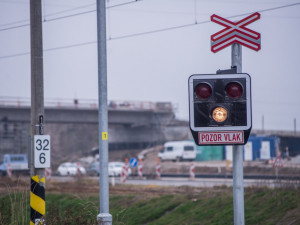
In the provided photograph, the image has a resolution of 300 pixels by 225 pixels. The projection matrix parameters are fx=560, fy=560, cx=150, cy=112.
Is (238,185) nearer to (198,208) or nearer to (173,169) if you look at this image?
(198,208)

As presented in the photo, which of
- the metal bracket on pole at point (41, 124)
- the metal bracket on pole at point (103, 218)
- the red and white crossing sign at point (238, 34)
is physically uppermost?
the red and white crossing sign at point (238, 34)

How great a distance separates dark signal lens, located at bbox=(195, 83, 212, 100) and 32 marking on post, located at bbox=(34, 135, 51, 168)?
221 inches

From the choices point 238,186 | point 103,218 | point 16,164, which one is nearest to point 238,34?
point 238,186

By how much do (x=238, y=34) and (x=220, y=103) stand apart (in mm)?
901

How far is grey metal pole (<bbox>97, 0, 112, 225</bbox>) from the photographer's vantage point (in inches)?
355

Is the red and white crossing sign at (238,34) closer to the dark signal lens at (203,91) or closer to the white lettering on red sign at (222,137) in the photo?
the dark signal lens at (203,91)

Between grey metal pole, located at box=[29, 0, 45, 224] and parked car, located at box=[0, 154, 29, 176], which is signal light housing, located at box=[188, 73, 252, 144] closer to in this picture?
grey metal pole, located at box=[29, 0, 45, 224]

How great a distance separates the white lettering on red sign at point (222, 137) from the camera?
6.10 m

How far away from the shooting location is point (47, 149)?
1117cm

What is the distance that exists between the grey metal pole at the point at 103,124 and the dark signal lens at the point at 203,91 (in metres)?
3.16

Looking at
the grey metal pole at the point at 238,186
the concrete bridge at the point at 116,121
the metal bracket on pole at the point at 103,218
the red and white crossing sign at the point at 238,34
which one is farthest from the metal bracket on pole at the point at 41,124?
the concrete bridge at the point at 116,121

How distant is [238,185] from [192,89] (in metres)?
1.17

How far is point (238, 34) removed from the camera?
654 centimetres

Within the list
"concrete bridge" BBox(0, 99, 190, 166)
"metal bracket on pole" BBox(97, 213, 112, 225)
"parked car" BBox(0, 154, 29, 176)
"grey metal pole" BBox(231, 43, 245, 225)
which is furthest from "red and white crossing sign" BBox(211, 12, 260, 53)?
"concrete bridge" BBox(0, 99, 190, 166)
